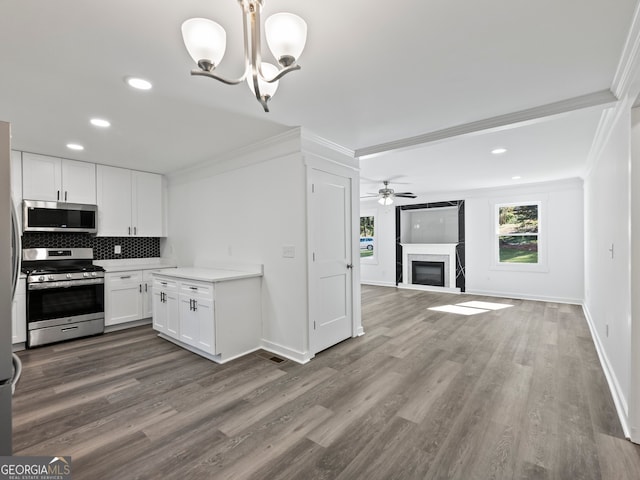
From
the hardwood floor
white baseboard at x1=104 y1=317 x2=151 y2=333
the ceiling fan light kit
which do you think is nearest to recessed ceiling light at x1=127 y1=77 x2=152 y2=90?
the ceiling fan light kit

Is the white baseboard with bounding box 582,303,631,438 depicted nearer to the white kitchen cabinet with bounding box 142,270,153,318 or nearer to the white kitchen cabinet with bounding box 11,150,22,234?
the white kitchen cabinet with bounding box 142,270,153,318

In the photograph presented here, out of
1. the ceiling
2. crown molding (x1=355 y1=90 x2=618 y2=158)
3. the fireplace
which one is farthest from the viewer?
the fireplace

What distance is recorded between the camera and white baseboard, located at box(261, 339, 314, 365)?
3.13 meters

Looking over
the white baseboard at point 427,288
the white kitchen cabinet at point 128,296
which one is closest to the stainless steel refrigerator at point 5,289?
the white kitchen cabinet at point 128,296

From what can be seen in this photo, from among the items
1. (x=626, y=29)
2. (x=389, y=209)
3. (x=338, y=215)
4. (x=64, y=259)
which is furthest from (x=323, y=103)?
(x=389, y=209)

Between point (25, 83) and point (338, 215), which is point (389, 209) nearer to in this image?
point (338, 215)

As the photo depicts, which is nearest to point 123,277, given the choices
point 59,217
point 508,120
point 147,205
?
point 59,217

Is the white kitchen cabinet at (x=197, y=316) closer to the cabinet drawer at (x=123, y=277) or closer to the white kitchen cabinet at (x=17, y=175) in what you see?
the cabinet drawer at (x=123, y=277)

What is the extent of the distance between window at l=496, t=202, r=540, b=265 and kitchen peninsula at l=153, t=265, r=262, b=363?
5643mm

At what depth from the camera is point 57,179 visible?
4.00 meters

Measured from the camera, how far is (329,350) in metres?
3.45

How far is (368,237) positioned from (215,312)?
629cm

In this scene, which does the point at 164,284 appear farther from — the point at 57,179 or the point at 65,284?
the point at 57,179

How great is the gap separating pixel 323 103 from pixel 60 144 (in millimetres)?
3140
